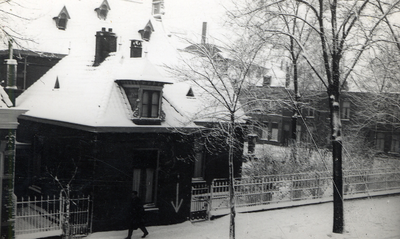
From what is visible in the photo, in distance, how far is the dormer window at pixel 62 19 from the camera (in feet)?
28.7

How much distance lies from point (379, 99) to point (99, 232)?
8331mm

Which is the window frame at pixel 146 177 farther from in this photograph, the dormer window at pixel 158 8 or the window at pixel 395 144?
the window at pixel 395 144

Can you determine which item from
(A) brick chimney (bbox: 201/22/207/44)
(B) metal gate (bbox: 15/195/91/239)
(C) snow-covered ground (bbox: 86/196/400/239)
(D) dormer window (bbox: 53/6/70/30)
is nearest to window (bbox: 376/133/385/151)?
(C) snow-covered ground (bbox: 86/196/400/239)

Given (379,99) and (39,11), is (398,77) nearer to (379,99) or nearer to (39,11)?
(379,99)

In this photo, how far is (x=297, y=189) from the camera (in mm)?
12422

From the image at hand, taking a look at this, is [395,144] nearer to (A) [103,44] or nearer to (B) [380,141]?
(B) [380,141]

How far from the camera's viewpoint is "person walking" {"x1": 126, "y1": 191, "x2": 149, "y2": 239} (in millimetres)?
9016

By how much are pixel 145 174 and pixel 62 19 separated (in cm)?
481

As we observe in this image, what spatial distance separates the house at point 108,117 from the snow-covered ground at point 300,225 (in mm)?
794

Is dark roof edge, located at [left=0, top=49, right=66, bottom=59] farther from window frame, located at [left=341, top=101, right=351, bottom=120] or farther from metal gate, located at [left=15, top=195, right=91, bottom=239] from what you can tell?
window frame, located at [left=341, top=101, right=351, bottom=120]

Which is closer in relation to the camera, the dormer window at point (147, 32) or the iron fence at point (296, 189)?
the dormer window at point (147, 32)

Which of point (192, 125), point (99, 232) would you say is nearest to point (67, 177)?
point (99, 232)

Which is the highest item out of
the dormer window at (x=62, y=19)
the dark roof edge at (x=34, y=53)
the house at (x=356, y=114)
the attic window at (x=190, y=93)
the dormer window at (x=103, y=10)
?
the dormer window at (x=103, y=10)

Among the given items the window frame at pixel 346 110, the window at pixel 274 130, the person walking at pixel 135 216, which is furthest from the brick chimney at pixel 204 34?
the window at pixel 274 130
